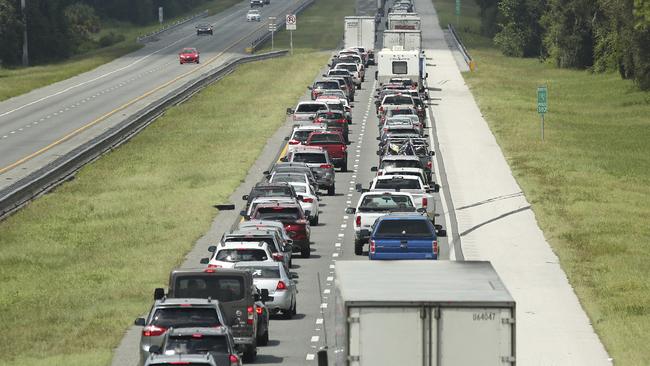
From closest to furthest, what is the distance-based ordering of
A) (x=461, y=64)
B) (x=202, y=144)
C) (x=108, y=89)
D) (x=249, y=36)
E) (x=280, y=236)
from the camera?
(x=280, y=236) < (x=202, y=144) < (x=108, y=89) < (x=461, y=64) < (x=249, y=36)

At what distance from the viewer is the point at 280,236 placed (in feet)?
133

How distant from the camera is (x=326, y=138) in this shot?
67562 mm

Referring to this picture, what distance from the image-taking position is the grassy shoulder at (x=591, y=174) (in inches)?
1464

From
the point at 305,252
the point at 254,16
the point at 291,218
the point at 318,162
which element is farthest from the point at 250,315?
the point at 254,16

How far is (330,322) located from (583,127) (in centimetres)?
6009

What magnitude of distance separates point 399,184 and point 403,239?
11.9 m

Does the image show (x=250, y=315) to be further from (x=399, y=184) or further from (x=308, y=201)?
(x=308, y=201)

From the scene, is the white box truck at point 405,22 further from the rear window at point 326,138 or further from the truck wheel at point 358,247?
the truck wheel at point 358,247

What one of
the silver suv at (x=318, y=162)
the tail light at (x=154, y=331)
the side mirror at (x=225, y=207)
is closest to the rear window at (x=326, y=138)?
the silver suv at (x=318, y=162)

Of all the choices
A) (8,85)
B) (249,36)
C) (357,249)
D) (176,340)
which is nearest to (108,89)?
(8,85)

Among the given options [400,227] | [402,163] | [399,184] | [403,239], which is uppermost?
[400,227]

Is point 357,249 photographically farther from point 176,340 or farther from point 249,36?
point 249,36

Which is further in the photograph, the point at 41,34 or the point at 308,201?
the point at 41,34

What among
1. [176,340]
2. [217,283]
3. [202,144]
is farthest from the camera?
[202,144]
